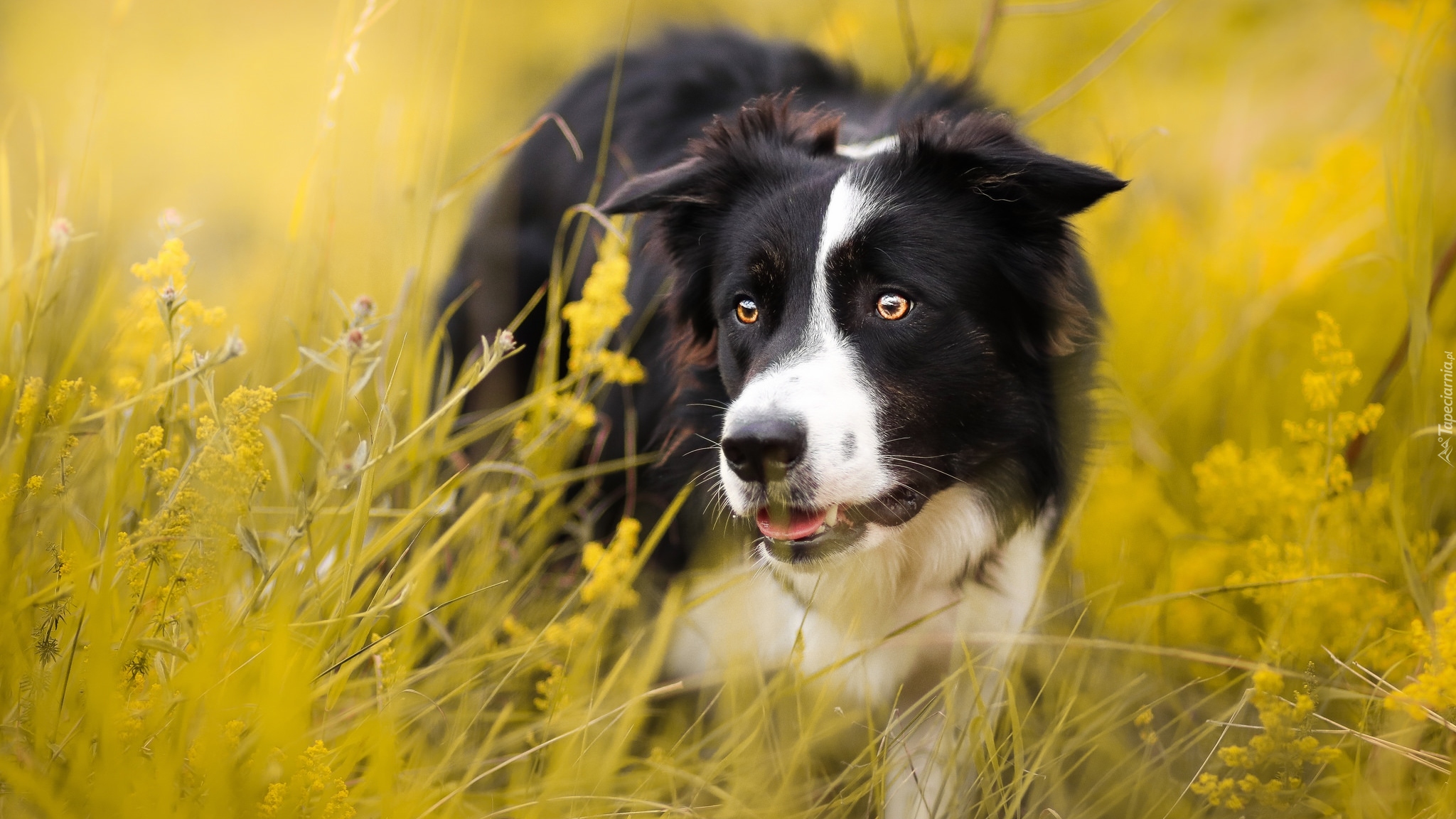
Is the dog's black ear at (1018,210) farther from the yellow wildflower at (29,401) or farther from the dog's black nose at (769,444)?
Result: the yellow wildflower at (29,401)

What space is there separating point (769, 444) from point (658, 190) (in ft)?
2.29

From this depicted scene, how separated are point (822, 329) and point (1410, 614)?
1505 millimetres

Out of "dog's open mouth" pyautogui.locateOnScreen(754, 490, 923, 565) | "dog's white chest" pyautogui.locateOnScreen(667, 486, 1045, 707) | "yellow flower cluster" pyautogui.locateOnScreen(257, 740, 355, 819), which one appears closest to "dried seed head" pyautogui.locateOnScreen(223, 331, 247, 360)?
"yellow flower cluster" pyautogui.locateOnScreen(257, 740, 355, 819)

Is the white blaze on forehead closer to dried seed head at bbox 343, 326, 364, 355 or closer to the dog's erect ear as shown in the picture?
the dog's erect ear

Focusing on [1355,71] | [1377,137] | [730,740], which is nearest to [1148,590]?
[730,740]

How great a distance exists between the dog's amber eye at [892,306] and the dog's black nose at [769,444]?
399 millimetres

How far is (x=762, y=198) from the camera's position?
7.77 ft

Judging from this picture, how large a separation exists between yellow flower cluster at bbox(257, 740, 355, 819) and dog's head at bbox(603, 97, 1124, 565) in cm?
91

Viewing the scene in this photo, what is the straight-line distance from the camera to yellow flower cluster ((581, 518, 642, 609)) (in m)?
2.10

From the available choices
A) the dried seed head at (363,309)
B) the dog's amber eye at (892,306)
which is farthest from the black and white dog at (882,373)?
the dried seed head at (363,309)

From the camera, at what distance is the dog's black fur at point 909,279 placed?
2.12 m

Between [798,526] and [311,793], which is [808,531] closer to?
[798,526]

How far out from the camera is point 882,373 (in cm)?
208

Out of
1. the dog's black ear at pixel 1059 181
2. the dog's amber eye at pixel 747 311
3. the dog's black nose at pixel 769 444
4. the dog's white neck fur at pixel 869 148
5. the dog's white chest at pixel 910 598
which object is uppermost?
the dog's white neck fur at pixel 869 148
